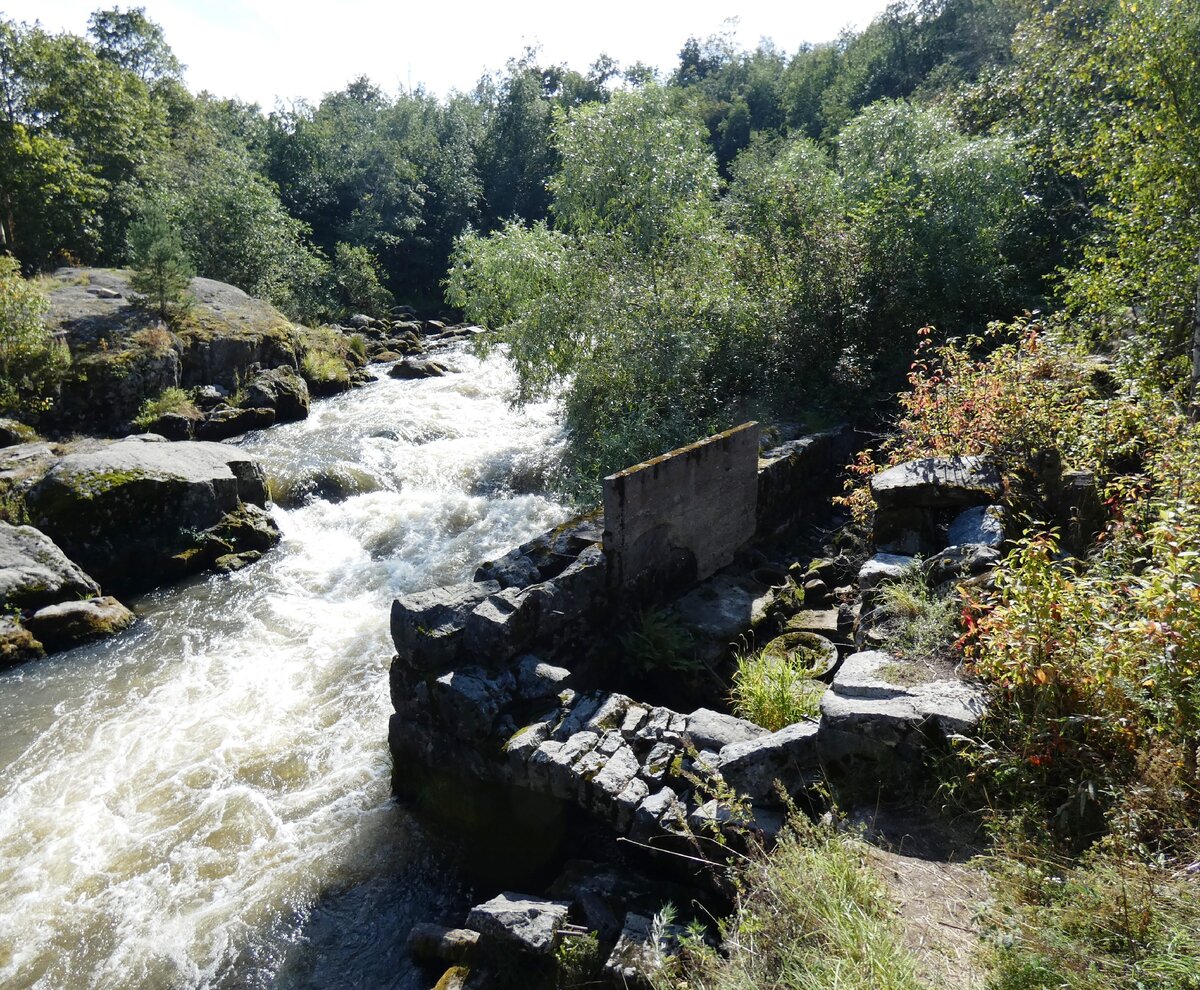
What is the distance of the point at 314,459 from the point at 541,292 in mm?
5766

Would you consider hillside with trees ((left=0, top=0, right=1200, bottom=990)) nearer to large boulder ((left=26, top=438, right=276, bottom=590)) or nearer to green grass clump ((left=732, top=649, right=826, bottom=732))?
green grass clump ((left=732, top=649, right=826, bottom=732))

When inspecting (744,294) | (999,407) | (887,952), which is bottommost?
(887,952)

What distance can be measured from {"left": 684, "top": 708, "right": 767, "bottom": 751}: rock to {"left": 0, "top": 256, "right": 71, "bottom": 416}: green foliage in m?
15.3

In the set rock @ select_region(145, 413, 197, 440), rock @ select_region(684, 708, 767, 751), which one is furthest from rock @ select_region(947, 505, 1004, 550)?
rock @ select_region(145, 413, 197, 440)

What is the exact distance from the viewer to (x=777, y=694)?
5.58m

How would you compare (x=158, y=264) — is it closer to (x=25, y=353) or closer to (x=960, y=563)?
(x=25, y=353)

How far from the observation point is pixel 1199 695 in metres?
3.26

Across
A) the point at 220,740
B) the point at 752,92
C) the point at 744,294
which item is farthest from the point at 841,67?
the point at 220,740

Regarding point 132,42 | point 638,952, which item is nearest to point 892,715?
point 638,952

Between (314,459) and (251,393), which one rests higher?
(251,393)

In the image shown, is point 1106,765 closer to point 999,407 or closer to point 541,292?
point 999,407

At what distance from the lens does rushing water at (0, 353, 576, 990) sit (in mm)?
5199

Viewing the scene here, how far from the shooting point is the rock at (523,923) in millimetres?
4203

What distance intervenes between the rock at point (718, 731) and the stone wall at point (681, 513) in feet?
6.39
